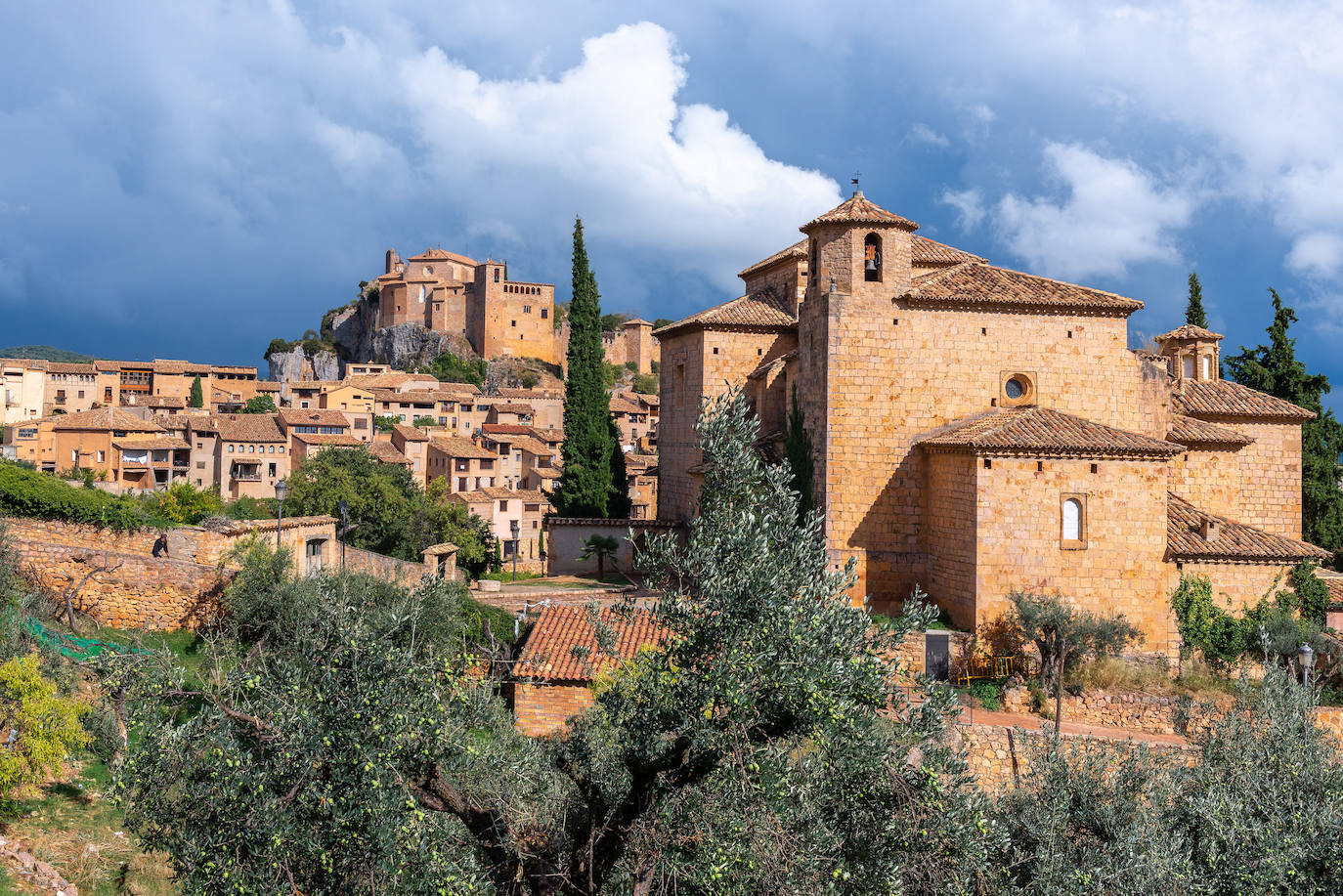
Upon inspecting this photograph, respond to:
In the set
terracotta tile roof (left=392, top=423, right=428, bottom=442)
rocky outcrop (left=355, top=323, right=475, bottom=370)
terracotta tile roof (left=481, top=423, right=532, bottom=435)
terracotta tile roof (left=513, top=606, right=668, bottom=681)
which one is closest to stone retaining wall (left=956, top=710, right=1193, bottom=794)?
terracotta tile roof (left=513, top=606, right=668, bottom=681)

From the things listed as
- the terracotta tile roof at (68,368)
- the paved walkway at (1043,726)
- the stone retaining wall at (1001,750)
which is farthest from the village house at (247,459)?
the stone retaining wall at (1001,750)

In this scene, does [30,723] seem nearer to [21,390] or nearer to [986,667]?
[986,667]

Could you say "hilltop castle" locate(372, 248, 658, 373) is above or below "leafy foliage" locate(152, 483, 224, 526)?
above

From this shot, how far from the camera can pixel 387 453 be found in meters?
49.6

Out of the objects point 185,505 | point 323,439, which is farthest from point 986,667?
point 323,439

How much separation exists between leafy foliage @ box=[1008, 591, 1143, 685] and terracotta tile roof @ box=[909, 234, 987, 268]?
32.5ft

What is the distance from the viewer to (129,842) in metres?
11.6

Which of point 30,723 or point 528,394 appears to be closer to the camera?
point 30,723

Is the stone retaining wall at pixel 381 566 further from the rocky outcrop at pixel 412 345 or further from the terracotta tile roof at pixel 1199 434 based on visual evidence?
the rocky outcrop at pixel 412 345

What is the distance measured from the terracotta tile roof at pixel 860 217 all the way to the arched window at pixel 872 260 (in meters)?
0.39

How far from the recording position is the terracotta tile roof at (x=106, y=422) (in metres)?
52.5

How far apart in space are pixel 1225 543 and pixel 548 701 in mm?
12968

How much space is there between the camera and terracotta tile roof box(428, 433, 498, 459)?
49844 millimetres

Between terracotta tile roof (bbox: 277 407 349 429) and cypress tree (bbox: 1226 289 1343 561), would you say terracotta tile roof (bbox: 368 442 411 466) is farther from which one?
cypress tree (bbox: 1226 289 1343 561)
